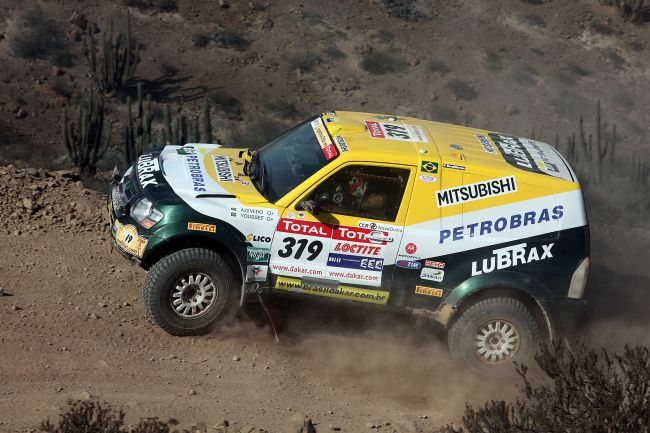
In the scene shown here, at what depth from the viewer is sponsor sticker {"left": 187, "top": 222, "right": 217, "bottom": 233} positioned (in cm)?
803

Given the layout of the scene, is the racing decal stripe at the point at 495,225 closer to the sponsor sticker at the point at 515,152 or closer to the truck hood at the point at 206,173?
the sponsor sticker at the point at 515,152

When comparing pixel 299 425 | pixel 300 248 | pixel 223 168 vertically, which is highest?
pixel 223 168

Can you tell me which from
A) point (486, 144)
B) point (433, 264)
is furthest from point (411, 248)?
point (486, 144)

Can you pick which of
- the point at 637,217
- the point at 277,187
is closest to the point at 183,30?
the point at 637,217

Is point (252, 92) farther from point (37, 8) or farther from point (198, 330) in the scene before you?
point (198, 330)

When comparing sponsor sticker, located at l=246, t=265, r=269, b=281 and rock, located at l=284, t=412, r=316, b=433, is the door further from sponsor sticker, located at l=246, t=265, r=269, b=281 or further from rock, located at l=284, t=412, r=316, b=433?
rock, located at l=284, t=412, r=316, b=433

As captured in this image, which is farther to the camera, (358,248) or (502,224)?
(502,224)

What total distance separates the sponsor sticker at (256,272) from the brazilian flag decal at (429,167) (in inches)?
64.2

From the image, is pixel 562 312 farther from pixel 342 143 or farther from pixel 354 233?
pixel 342 143

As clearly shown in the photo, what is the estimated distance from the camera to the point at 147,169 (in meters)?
8.70

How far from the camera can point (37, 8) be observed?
2242 cm

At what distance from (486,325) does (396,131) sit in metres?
2.01

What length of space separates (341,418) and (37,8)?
692 inches

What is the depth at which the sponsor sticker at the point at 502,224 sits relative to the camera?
823cm
